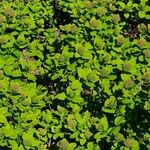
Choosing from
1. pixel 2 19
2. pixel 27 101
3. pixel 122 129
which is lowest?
pixel 122 129

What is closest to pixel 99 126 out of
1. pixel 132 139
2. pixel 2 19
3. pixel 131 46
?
pixel 132 139

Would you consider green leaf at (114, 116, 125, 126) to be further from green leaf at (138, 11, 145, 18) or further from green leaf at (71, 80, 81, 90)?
green leaf at (138, 11, 145, 18)

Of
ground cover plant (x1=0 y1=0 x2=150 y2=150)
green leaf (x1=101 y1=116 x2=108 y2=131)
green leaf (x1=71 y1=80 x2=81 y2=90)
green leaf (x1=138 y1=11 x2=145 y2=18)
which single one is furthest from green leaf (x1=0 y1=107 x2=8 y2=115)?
green leaf (x1=138 y1=11 x2=145 y2=18)

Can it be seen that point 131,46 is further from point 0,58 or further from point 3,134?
point 3,134

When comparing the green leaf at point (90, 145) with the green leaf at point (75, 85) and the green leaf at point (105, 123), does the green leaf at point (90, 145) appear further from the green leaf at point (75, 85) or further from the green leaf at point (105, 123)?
the green leaf at point (75, 85)

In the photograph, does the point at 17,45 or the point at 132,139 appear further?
the point at 17,45

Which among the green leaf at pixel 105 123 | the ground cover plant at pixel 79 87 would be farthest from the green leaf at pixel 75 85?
the green leaf at pixel 105 123

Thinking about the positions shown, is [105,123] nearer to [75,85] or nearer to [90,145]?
[90,145]

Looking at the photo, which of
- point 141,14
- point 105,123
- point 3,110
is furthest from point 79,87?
point 141,14

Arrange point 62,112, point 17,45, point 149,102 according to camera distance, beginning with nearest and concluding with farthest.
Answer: point 149,102, point 62,112, point 17,45

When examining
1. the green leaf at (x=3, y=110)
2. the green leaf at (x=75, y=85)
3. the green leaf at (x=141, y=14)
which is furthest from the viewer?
the green leaf at (x=141, y=14)
